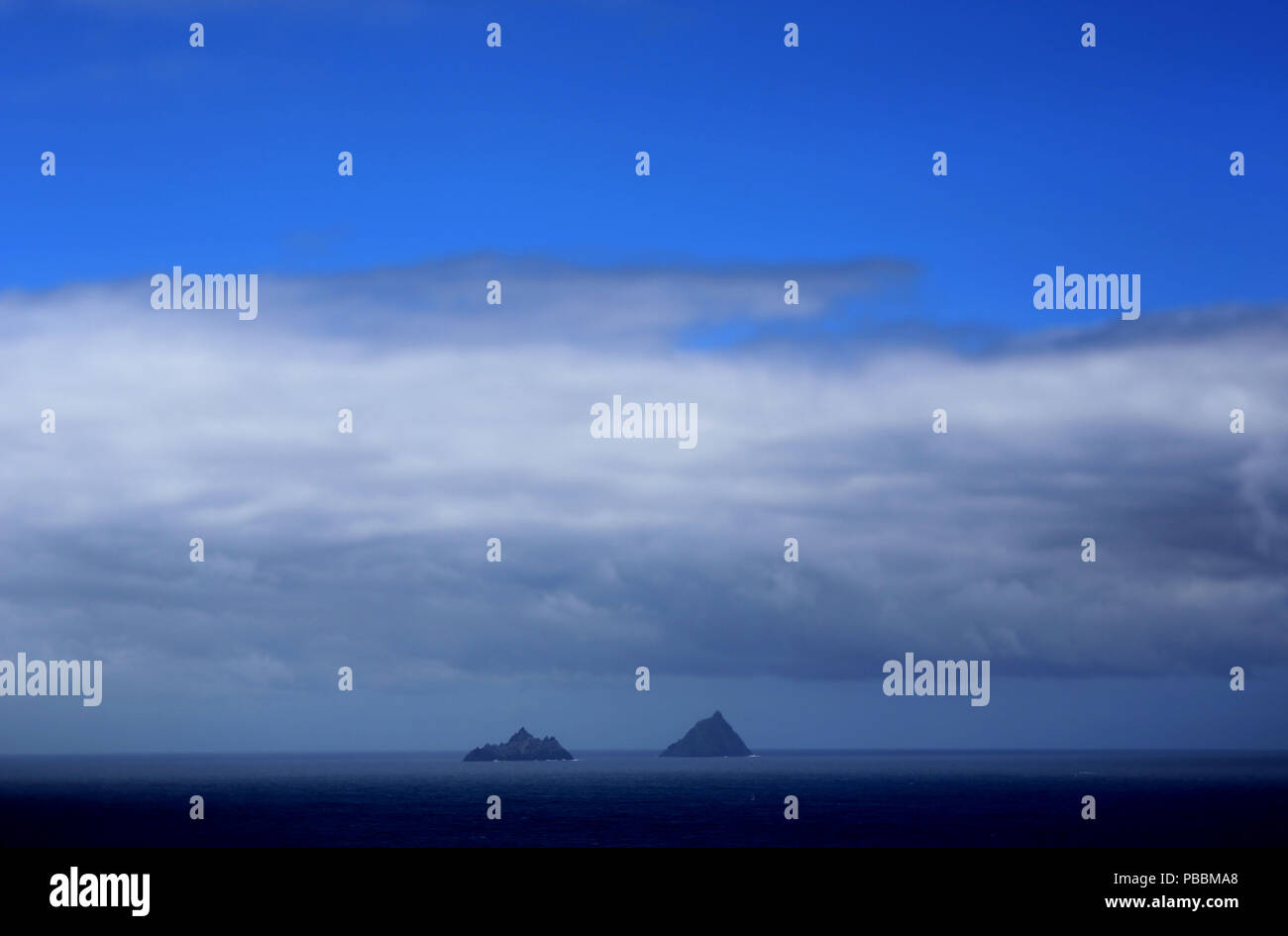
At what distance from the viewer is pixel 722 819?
600 feet
